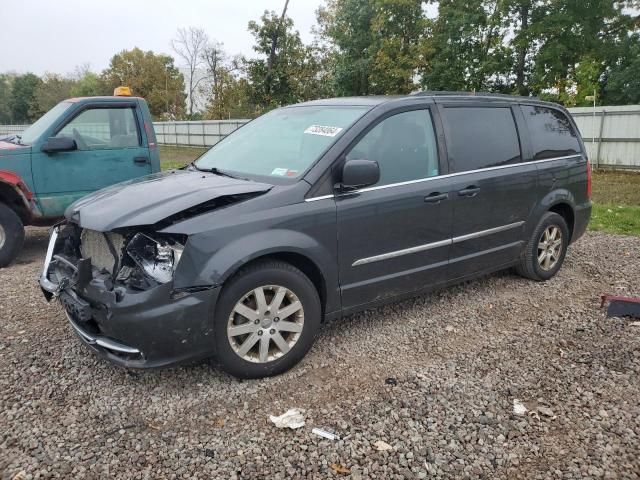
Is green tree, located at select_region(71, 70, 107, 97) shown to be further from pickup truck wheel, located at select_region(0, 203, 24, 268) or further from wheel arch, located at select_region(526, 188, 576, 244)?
wheel arch, located at select_region(526, 188, 576, 244)

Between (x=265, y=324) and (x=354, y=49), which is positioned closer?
(x=265, y=324)

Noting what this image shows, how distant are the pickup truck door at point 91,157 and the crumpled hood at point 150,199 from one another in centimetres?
282

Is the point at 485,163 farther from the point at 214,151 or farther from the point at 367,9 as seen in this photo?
the point at 367,9

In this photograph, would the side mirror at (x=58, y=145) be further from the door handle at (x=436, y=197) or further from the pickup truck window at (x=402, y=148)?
the door handle at (x=436, y=197)

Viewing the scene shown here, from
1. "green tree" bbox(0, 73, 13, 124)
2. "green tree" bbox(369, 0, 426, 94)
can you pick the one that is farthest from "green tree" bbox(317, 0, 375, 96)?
"green tree" bbox(0, 73, 13, 124)

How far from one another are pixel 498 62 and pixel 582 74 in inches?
219

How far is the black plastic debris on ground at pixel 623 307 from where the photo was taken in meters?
4.33

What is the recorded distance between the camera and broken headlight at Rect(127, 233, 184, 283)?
3.05 m

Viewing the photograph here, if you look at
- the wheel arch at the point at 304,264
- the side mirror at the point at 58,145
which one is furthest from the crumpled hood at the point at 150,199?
the side mirror at the point at 58,145

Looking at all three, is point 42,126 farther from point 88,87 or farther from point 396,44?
point 88,87

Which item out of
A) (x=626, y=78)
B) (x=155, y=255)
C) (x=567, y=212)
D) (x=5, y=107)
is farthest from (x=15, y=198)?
(x=5, y=107)

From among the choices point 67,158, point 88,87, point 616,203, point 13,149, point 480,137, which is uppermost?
point 88,87

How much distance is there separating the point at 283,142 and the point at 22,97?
6963cm

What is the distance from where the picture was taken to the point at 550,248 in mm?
5316
